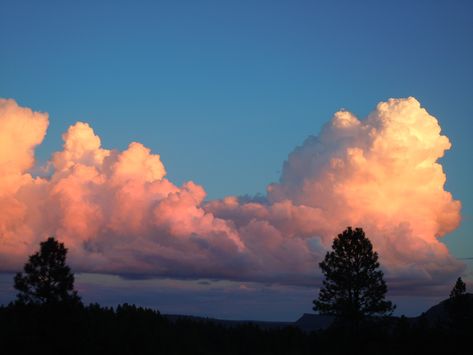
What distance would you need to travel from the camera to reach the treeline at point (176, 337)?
48.3m

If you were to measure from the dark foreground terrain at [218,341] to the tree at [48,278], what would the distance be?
76 cm

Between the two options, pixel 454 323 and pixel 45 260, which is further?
pixel 454 323

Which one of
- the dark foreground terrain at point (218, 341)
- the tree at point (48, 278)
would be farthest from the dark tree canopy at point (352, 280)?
the tree at point (48, 278)

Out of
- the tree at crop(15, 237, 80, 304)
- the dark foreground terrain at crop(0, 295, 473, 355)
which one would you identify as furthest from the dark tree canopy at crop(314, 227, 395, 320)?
the tree at crop(15, 237, 80, 304)

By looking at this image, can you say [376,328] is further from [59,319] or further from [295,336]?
[295,336]

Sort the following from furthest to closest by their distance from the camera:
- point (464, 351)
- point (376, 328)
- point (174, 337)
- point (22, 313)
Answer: point (174, 337) → point (464, 351) → point (376, 328) → point (22, 313)

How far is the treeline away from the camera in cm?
4831

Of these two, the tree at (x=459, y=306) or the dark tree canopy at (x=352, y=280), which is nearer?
the dark tree canopy at (x=352, y=280)

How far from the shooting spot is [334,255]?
54844 millimetres

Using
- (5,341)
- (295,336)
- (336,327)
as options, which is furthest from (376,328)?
(295,336)

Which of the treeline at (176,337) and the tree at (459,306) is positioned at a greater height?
the tree at (459,306)

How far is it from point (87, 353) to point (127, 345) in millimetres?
34854

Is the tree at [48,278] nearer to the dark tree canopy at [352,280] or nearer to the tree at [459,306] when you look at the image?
the dark tree canopy at [352,280]

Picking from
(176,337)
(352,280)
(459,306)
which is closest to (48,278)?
(352,280)
